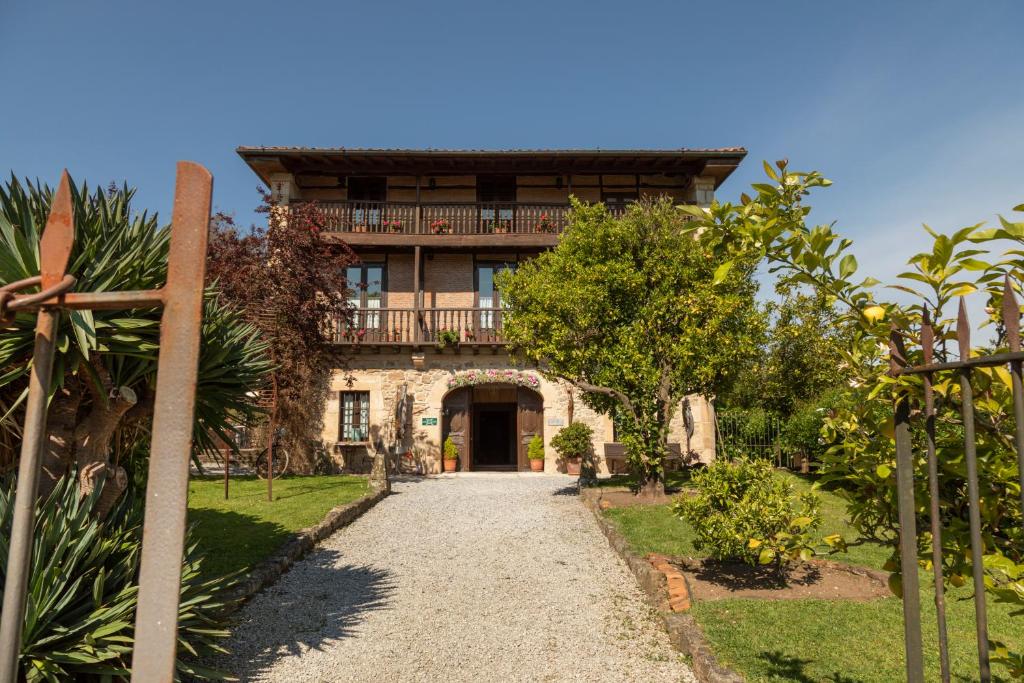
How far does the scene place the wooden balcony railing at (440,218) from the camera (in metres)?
16.4

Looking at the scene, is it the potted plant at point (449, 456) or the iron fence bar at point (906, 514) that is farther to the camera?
the potted plant at point (449, 456)

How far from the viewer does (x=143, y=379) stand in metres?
4.08

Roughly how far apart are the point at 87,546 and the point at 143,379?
113 cm

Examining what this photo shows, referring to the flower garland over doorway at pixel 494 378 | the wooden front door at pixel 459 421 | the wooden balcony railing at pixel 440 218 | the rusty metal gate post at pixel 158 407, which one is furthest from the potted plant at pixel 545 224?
the rusty metal gate post at pixel 158 407

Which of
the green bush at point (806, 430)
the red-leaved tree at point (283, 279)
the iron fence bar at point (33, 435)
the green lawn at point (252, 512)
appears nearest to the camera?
the iron fence bar at point (33, 435)

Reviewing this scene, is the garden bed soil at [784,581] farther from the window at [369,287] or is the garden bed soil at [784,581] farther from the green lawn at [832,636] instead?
the window at [369,287]

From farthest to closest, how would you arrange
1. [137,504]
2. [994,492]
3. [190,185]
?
[137,504]
[994,492]
[190,185]

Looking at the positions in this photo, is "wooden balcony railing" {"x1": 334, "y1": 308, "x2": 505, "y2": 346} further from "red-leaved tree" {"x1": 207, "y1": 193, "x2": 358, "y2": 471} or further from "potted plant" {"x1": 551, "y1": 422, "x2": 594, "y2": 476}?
"red-leaved tree" {"x1": 207, "y1": 193, "x2": 358, "y2": 471}

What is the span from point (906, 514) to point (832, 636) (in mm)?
3616

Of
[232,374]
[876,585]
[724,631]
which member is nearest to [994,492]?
[724,631]

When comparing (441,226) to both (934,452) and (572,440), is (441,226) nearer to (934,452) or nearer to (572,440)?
(572,440)

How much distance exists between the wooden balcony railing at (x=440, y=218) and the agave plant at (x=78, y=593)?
13.2m

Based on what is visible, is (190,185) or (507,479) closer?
(190,185)

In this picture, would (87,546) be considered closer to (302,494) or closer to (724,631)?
(724,631)
